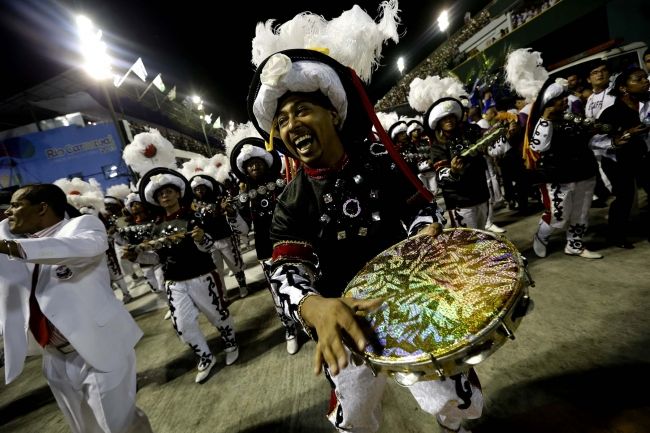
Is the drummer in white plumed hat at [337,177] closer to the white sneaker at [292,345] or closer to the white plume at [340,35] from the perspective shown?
the white plume at [340,35]

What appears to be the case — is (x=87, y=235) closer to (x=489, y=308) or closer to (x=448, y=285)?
(x=448, y=285)

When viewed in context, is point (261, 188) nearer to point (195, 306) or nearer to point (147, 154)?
point (195, 306)

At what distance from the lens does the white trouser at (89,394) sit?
7.38ft

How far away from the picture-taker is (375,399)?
1711mm

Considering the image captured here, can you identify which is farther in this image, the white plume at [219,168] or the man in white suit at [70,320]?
the white plume at [219,168]

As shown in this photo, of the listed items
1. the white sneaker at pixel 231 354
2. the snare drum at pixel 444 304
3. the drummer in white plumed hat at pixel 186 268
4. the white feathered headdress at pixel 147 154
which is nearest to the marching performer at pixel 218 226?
the white feathered headdress at pixel 147 154

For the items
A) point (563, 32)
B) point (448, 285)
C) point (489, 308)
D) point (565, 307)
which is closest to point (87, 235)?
point (448, 285)

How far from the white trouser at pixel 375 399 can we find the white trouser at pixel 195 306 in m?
Result: 2.46

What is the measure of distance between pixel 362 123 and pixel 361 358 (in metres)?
1.37

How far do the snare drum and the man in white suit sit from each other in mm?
2013

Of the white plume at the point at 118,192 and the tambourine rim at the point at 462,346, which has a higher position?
the white plume at the point at 118,192

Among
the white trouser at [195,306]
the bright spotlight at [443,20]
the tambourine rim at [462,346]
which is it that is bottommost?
the white trouser at [195,306]

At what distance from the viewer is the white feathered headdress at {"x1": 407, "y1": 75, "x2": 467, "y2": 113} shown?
7.30 metres

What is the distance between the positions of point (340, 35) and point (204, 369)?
3794mm
